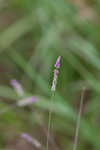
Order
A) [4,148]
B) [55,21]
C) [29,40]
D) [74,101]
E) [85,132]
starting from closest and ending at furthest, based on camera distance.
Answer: [85,132] → [4,148] → [74,101] → [55,21] → [29,40]

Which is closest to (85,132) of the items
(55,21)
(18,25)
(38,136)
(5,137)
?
(38,136)

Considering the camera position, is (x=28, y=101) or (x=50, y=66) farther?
(x=50, y=66)

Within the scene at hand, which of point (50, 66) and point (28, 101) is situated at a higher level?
point (50, 66)

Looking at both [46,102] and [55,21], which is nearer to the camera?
[46,102]

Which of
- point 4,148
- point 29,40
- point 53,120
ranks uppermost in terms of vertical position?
point 29,40

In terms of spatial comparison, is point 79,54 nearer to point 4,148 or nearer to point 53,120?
point 53,120

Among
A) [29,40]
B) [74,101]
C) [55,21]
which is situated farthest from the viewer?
[29,40]

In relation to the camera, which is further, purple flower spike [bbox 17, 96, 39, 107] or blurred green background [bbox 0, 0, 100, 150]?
blurred green background [bbox 0, 0, 100, 150]

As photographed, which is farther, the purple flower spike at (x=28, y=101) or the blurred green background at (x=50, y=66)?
the blurred green background at (x=50, y=66)
